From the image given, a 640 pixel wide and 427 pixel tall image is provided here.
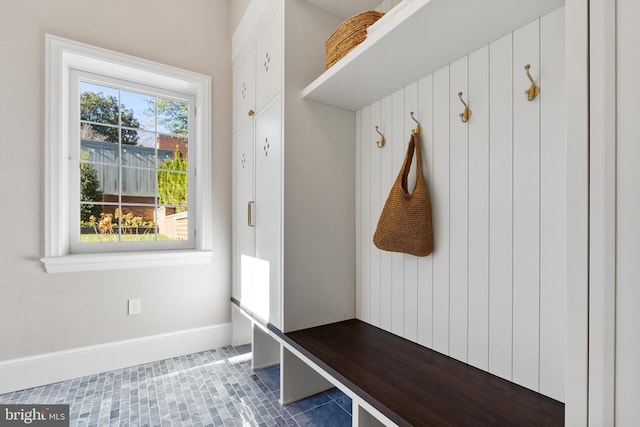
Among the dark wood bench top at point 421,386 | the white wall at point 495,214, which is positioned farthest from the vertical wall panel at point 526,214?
the dark wood bench top at point 421,386

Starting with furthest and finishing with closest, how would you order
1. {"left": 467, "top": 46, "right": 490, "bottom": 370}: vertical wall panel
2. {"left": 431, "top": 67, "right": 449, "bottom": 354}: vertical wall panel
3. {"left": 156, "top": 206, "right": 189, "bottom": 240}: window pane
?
{"left": 156, "top": 206, "right": 189, "bottom": 240}: window pane < {"left": 431, "top": 67, "right": 449, "bottom": 354}: vertical wall panel < {"left": 467, "top": 46, "right": 490, "bottom": 370}: vertical wall panel

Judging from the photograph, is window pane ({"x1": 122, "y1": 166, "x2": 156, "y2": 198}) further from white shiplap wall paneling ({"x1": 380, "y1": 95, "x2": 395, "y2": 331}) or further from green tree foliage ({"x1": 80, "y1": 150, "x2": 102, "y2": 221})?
white shiplap wall paneling ({"x1": 380, "y1": 95, "x2": 395, "y2": 331})

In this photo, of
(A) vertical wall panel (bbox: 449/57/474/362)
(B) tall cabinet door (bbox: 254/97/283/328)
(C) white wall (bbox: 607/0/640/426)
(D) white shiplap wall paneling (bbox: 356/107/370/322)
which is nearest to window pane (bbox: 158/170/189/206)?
(B) tall cabinet door (bbox: 254/97/283/328)

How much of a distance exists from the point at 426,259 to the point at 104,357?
2066 millimetres

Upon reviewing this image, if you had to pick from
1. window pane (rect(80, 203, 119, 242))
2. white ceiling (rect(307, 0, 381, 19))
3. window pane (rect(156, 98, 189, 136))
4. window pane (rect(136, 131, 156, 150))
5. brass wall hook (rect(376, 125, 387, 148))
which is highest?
white ceiling (rect(307, 0, 381, 19))

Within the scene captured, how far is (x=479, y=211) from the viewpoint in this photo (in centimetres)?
115

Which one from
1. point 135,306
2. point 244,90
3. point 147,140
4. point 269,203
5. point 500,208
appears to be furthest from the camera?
point 147,140

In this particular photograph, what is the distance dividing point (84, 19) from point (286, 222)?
1885mm

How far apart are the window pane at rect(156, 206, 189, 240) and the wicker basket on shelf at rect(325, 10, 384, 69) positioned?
5.40ft

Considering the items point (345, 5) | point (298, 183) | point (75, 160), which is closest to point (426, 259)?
point (298, 183)

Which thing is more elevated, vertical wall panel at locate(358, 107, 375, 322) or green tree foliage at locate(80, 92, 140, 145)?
green tree foliage at locate(80, 92, 140, 145)

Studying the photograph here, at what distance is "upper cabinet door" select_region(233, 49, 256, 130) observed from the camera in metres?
2.02

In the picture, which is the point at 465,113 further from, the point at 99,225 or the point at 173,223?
the point at 99,225
